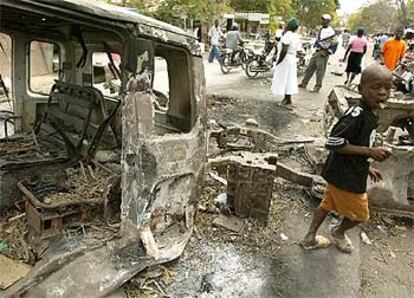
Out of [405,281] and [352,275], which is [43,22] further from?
[405,281]

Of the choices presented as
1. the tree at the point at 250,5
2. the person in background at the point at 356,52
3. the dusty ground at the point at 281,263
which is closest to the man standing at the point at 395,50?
the person in background at the point at 356,52

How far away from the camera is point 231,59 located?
539 inches

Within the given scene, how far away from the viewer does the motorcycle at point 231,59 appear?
13498 mm

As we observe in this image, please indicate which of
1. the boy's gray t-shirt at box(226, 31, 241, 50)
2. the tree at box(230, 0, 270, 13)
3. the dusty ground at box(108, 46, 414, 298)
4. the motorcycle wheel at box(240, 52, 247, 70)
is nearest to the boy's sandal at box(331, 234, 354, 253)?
the dusty ground at box(108, 46, 414, 298)

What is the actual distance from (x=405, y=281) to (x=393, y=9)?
60.1m

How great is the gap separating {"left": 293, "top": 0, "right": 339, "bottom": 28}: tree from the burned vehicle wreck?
38.4 m

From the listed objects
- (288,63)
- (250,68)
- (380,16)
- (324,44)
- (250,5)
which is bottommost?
(250,68)

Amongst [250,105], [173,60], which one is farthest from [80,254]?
[250,105]

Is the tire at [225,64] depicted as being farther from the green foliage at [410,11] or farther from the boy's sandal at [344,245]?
the green foliage at [410,11]

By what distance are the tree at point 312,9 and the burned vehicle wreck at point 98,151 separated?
126ft

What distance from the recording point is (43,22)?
149 inches

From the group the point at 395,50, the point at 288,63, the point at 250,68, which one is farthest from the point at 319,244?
the point at 250,68

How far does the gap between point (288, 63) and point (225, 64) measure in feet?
17.6

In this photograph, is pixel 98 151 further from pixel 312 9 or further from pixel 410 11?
pixel 410 11
